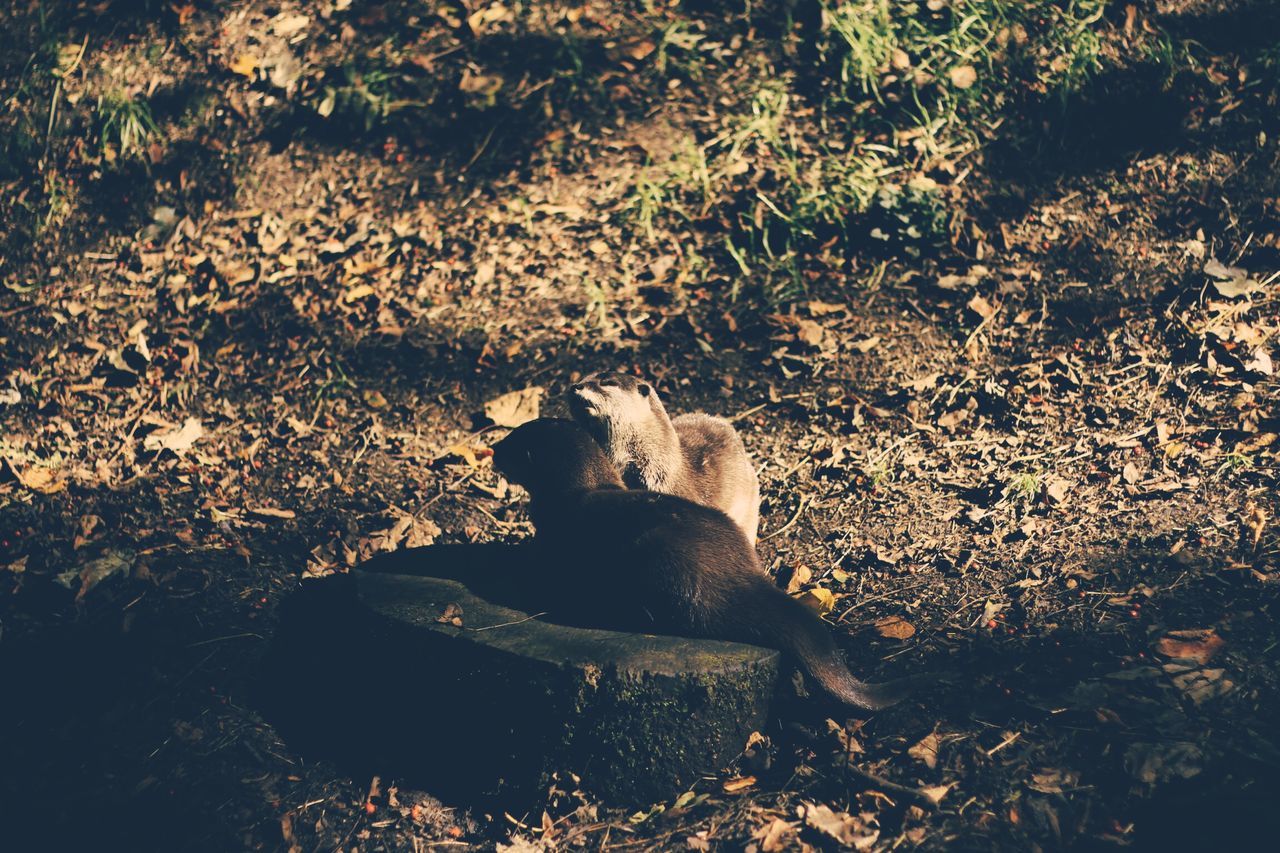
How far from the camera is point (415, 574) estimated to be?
3.54 metres

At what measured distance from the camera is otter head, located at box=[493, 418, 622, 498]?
3377 millimetres

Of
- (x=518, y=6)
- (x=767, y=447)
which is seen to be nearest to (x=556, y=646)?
(x=767, y=447)

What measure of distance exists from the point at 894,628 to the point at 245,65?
17.2 ft

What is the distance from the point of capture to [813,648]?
2.78 metres

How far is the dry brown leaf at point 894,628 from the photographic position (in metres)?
3.27

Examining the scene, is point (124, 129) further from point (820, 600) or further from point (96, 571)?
point (820, 600)

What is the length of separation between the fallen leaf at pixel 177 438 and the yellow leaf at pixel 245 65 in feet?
8.24

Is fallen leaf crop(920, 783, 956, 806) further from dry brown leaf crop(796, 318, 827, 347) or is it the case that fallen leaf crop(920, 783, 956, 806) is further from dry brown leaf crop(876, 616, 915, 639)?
dry brown leaf crop(796, 318, 827, 347)

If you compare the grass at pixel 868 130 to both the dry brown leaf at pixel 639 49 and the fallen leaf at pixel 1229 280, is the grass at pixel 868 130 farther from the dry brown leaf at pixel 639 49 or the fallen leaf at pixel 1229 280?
the fallen leaf at pixel 1229 280

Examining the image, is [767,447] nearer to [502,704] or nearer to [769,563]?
[769,563]

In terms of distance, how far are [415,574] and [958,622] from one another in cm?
185

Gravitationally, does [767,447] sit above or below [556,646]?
below

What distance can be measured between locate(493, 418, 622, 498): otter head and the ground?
0.74 m

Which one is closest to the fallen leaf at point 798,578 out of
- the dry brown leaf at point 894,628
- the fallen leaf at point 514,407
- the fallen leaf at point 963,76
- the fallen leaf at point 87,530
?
the dry brown leaf at point 894,628
